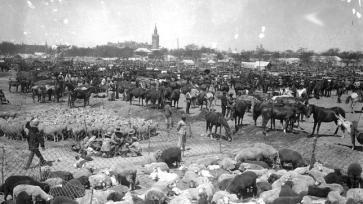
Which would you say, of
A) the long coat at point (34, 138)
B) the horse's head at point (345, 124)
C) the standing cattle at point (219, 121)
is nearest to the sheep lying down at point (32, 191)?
the long coat at point (34, 138)

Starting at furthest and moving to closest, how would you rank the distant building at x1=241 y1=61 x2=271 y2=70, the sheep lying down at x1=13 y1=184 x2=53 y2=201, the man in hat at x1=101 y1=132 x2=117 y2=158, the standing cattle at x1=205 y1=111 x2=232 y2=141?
the distant building at x1=241 y1=61 x2=271 y2=70
the standing cattle at x1=205 y1=111 x2=232 y2=141
the man in hat at x1=101 y1=132 x2=117 y2=158
the sheep lying down at x1=13 y1=184 x2=53 y2=201

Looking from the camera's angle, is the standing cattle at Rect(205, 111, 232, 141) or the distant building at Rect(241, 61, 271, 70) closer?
the standing cattle at Rect(205, 111, 232, 141)

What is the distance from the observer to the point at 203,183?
1107 centimetres

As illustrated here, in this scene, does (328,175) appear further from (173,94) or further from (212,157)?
(173,94)

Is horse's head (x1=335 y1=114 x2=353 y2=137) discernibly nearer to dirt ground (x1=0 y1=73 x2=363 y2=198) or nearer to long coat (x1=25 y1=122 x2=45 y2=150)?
dirt ground (x1=0 y1=73 x2=363 y2=198)

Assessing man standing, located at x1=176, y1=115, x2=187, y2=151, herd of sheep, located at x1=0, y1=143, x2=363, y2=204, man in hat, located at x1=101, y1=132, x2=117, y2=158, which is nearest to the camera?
herd of sheep, located at x1=0, y1=143, x2=363, y2=204

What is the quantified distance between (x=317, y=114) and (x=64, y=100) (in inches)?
943

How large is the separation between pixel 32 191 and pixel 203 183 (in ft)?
16.1

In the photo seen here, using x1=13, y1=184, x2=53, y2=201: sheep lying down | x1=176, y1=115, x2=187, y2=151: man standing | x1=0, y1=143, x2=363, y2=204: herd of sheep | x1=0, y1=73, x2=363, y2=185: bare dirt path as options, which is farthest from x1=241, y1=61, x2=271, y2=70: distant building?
x1=13, y1=184, x2=53, y2=201: sheep lying down

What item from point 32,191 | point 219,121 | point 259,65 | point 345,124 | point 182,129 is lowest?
point 32,191

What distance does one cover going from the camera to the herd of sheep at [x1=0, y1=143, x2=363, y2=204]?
9.80 meters

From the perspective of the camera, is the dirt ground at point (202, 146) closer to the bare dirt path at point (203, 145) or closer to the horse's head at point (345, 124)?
the bare dirt path at point (203, 145)

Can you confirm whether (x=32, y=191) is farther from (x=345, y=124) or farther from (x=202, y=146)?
Answer: (x=345, y=124)

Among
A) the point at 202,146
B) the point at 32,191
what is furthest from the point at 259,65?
the point at 32,191
